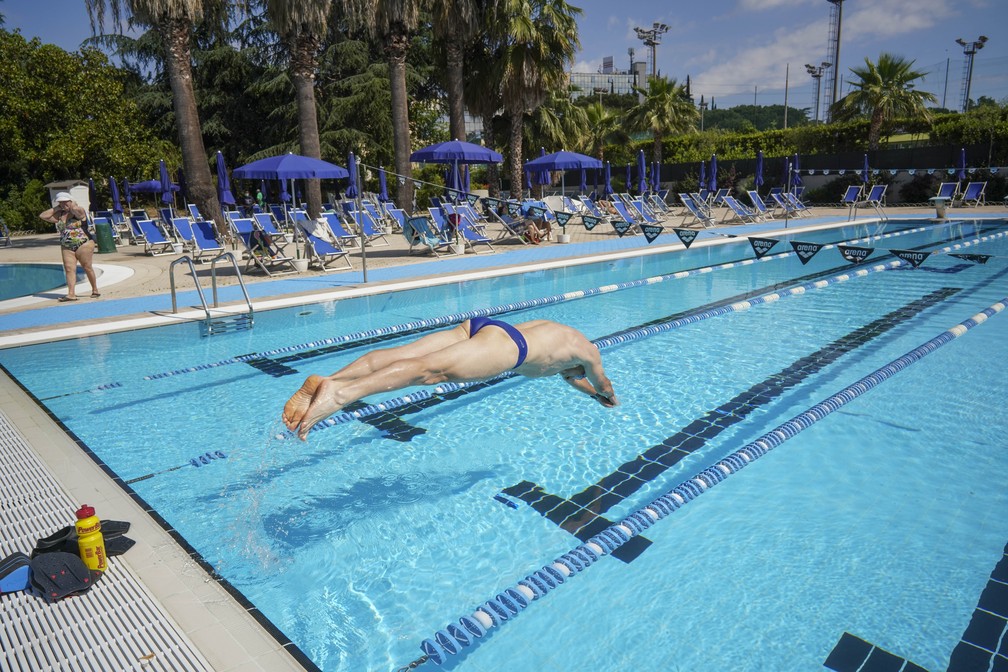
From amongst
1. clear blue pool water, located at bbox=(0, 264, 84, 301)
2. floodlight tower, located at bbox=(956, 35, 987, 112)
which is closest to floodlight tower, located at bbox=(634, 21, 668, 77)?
floodlight tower, located at bbox=(956, 35, 987, 112)

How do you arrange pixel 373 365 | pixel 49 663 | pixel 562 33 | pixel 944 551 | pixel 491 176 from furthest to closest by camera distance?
1. pixel 491 176
2. pixel 562 33
3. pixel 944 551
4. pixel 373 365
5. pixel 49 663

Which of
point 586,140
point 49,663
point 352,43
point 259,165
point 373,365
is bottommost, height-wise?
point 49,663

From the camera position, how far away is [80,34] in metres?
30.9

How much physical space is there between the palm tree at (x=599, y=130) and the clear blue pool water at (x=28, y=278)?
22.7 meters

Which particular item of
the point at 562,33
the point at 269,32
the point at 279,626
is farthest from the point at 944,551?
the point at 269,32

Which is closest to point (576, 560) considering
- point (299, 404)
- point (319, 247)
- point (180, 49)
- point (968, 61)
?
point (299, 404)

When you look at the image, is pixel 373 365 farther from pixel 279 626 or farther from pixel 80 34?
pixel 80 34

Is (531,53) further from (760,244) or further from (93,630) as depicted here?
(93,630)

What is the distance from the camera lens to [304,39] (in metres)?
15.2

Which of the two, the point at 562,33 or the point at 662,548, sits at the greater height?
the point at 562,33

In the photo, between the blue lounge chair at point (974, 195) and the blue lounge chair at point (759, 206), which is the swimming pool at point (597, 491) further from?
the blue lounge chair at point (974, 195)

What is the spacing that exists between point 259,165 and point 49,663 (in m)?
10.1

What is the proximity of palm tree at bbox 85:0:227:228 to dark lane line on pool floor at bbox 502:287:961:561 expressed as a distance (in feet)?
44.3

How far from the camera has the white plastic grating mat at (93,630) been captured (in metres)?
2.10
